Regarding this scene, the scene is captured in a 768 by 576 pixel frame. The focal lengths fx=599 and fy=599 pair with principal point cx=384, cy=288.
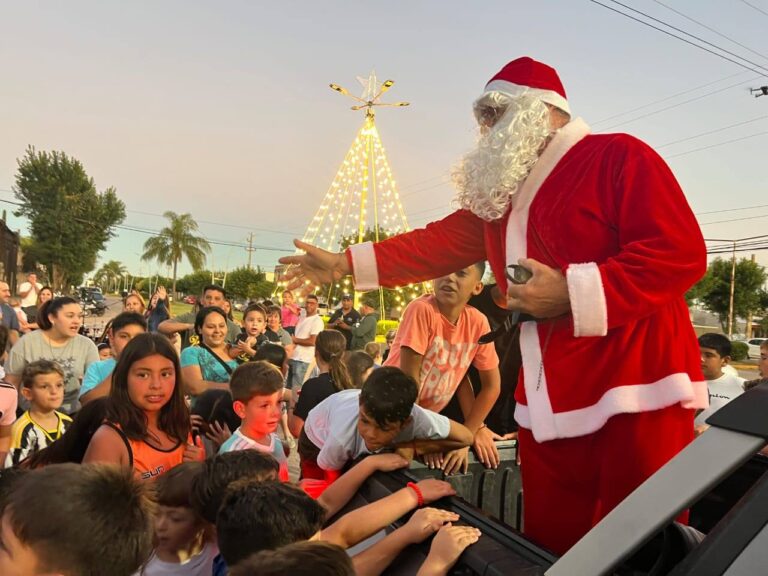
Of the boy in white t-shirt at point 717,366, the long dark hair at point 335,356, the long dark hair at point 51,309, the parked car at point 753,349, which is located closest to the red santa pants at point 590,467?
the long dark hair at point 335,356

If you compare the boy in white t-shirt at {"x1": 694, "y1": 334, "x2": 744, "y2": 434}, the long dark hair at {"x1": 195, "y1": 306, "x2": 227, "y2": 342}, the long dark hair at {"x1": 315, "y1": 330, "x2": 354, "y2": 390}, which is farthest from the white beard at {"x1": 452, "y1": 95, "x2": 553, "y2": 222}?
the boy in white t-shirt at {"x1": 694, "y1": 334, "x2": 744, "y2": 434}

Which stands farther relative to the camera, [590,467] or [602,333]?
[590,467]

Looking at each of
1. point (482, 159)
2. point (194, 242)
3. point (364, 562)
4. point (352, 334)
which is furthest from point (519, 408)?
point (194, 242)

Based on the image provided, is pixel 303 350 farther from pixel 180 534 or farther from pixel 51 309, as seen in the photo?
pixel 180 534

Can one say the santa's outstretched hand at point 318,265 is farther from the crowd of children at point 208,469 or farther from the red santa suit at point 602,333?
the red santa suit at point 602,333

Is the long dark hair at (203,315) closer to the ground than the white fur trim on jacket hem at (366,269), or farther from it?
closer to the ground

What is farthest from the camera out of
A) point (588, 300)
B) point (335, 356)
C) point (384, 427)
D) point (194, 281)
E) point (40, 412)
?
point (194, 281)

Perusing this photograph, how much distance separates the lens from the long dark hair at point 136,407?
2.64 meters

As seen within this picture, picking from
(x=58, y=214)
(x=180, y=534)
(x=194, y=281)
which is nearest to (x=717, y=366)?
(x=180, y=534)

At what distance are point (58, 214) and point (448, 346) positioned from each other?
41.8 m

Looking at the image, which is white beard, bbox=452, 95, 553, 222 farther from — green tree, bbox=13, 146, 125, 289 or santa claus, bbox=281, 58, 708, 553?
green tree, bbox=13, 146, 125, 289

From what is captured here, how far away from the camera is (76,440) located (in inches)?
105

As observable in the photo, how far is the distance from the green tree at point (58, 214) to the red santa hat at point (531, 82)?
1658 inches

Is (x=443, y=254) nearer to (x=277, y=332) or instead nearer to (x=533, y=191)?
(x=533, y=191)
